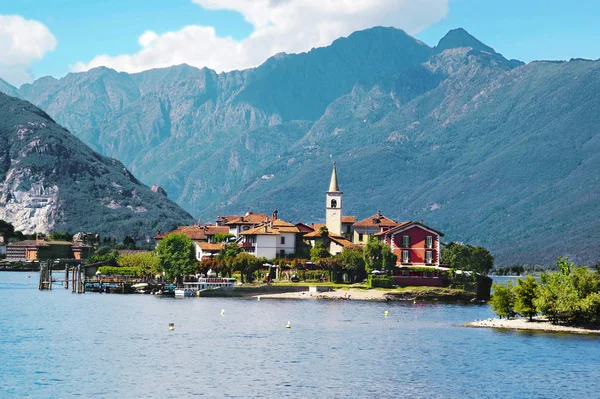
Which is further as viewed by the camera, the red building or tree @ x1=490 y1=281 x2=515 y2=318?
the red building

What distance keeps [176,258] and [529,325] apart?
289 feet

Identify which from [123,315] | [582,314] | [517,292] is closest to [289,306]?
[123,315]

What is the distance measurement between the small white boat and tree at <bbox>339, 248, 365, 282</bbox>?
63.5 feet

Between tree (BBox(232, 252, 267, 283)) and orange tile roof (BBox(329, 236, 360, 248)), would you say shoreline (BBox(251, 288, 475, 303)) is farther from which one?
orange tile roof (BBox(329, 236, 360, 248))

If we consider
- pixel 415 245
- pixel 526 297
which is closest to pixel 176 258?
pixel 415 245

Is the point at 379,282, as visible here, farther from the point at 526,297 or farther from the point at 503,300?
the point at 526,297

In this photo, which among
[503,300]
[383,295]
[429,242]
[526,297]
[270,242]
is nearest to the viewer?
[526,297]

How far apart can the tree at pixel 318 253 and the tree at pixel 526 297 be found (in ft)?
233

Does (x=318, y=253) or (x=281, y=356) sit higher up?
(x=318, y=253)

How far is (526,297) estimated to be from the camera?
118 m

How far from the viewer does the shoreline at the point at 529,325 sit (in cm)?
10912

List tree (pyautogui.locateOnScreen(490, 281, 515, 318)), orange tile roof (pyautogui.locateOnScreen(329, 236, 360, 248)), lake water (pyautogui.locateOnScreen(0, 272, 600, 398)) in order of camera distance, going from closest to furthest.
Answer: lake water (pyautogui.locateOnScreen(0, 272, 600, 398)) < tree (pyautogui.locateOnScreen(490, 281, 515, 318)) < orange tile roof (pyautogui.locateOnScreen(329, 236, 360, 248))

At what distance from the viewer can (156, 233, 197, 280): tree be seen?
187 m

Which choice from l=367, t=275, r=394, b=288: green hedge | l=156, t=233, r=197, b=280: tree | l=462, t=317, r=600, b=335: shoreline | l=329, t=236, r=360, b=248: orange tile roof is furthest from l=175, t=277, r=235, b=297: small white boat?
l=462, t=317, r=600, b=335: shoreline
